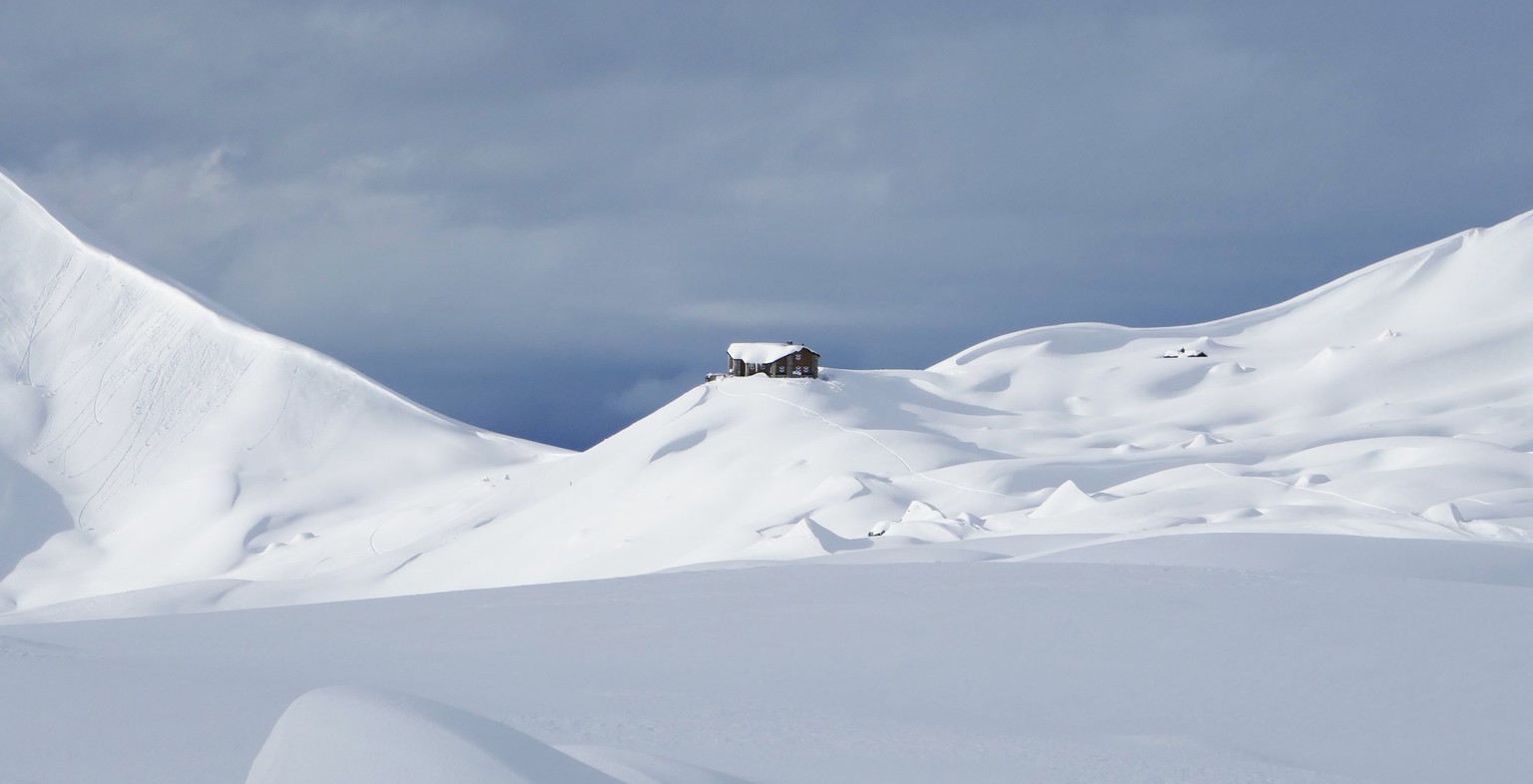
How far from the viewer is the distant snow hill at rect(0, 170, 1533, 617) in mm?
27797

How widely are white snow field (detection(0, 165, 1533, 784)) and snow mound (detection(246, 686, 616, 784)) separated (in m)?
0.01

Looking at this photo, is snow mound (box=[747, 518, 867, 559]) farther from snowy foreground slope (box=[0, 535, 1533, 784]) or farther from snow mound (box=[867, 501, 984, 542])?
snowy foreground slope (box=[0, 535, 1533, 784])

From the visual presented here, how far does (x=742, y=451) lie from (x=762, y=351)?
27.4 feet

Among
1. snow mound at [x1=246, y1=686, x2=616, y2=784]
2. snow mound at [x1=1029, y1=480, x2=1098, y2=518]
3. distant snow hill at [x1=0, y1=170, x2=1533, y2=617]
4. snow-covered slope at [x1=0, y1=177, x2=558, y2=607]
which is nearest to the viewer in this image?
snow mound at [x1=246, y1=686, x2=616, y2=784]

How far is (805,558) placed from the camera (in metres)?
17.5

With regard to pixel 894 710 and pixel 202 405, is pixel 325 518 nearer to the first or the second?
pixel 202 405

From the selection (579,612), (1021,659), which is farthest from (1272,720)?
(579,612)

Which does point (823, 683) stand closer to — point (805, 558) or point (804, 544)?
point (805, 558)

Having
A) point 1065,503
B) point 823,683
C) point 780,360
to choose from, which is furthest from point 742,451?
point 823,683

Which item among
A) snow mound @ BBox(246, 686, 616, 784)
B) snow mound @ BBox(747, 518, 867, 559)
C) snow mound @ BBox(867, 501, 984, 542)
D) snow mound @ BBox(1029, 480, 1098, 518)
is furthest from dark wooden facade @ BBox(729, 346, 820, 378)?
snow mound @ BBox(246, 686, 616, 784)

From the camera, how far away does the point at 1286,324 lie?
60.1 metres

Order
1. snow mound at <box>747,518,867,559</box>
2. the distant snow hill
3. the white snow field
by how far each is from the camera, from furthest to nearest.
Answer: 1. the distant snow hill
2. snow mound at <box>747,518,867,559</box>
3. the white snow field

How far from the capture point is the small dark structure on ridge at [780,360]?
48875 mm

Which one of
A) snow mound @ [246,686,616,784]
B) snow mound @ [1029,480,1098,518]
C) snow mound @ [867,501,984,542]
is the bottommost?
snow mound @ [246,686,616,784]
